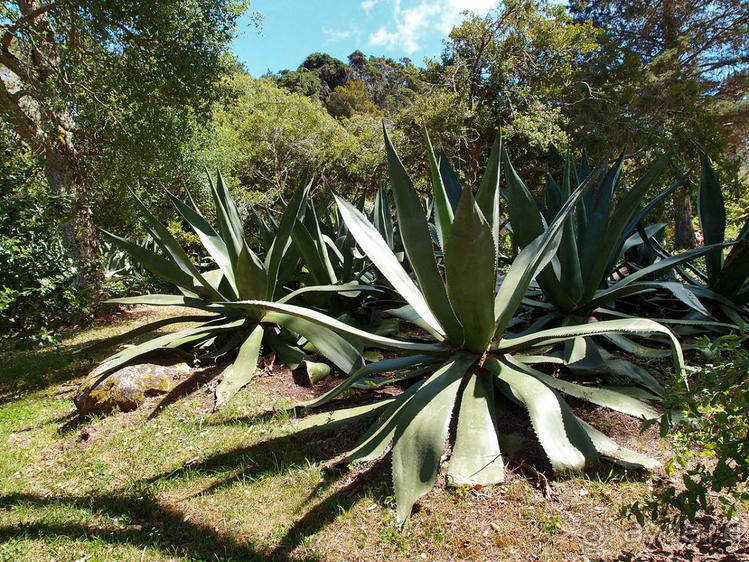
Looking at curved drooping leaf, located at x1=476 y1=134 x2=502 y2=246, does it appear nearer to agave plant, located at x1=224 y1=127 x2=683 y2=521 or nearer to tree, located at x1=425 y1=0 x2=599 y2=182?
agave plant, located at x1=224 y1=127 x2=683 y2=521

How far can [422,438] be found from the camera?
1769 millimetres

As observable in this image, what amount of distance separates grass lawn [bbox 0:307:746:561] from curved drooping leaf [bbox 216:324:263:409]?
3.7 inches

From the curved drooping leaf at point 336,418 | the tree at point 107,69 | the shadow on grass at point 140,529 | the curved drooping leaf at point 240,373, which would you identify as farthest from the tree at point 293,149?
the shadow on grass at point 140,529

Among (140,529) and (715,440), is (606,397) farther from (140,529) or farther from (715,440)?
(140,529)

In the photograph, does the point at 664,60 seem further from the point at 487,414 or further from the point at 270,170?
the point at 487,414

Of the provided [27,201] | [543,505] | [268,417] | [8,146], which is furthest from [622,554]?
[8,146]

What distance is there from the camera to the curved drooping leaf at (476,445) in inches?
68.1

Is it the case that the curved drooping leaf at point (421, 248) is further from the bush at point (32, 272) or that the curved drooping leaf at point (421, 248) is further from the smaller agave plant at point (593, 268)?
the bush at point (32, 272)

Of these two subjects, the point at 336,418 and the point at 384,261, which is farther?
the point at 384,261

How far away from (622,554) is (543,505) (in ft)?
0.98

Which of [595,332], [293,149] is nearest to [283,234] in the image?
[595,332]

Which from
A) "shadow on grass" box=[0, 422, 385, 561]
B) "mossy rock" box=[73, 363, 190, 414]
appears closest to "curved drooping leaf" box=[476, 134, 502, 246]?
"shadow on grass" box=[0, 422, 385, 561]

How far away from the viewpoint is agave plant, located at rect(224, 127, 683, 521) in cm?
175

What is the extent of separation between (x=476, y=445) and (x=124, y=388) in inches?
97.3
